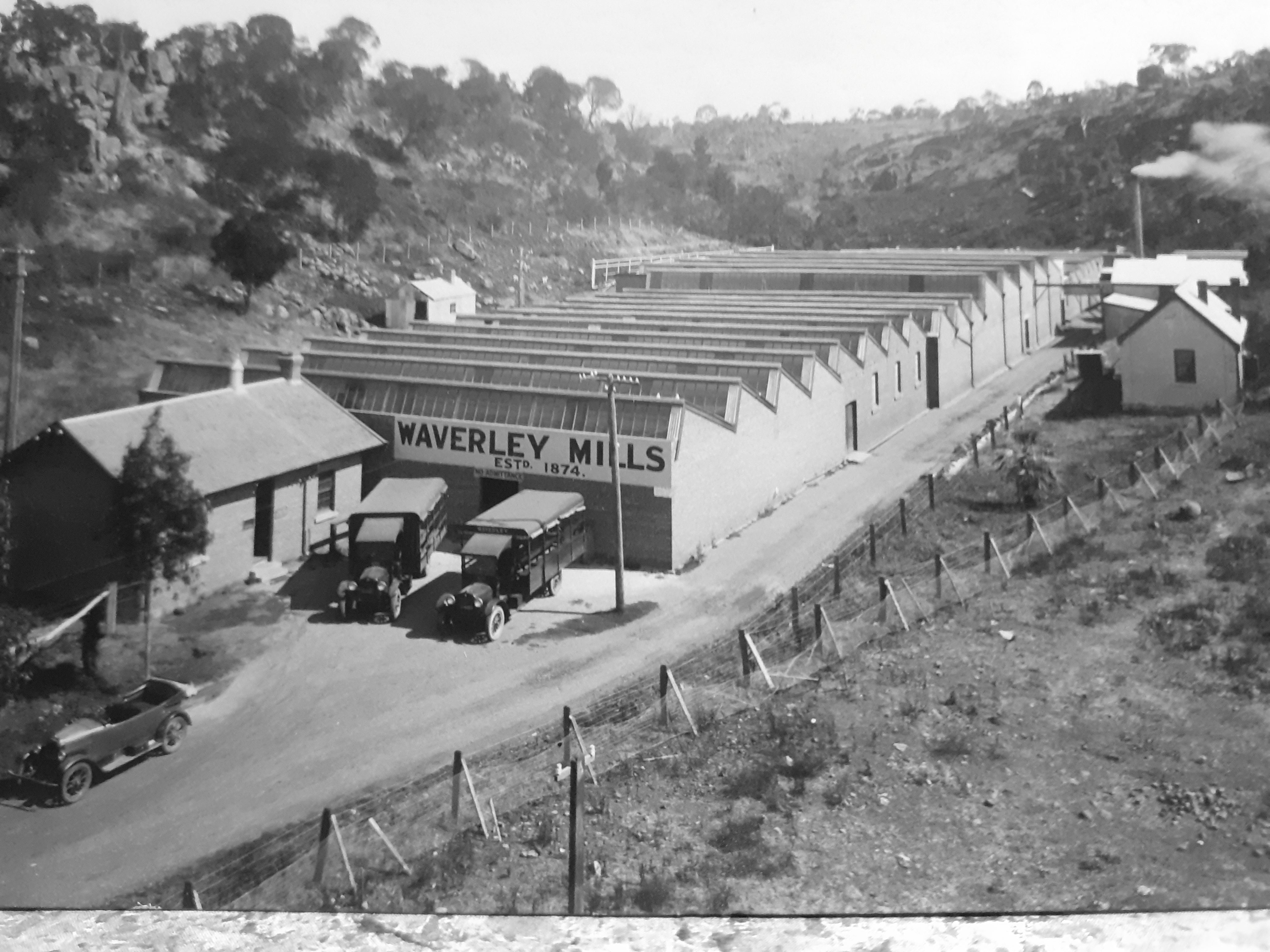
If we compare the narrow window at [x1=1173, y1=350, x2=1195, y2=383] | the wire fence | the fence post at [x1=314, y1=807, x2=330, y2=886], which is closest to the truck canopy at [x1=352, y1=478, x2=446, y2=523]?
the wire fence

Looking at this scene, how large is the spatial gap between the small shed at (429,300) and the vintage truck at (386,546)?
208 centimetres

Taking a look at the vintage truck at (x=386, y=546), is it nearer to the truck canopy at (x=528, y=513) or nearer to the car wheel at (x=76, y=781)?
Answer: the truck canopy at (x=528, y=513)

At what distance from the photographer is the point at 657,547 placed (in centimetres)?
1517

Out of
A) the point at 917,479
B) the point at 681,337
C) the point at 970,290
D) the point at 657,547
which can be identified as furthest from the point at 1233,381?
the point at 970,290

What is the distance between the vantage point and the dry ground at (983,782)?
632cm

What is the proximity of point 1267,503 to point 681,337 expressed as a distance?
16.0 meters

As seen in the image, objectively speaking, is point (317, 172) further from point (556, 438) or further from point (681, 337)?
point (681, 337)

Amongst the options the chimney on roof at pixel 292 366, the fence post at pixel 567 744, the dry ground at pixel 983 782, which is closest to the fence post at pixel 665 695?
the dry ground at pixel 983 782

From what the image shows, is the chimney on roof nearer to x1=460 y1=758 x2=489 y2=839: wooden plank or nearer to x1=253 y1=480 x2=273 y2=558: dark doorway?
x1=253 y1=480 x2=273 y2=558: dark doorway

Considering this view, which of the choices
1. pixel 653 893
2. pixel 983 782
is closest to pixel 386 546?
pixel 653 893

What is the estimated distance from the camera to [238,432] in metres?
7.83

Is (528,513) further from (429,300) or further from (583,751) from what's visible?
(583,751)

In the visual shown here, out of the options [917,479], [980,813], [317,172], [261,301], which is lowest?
[980,813]

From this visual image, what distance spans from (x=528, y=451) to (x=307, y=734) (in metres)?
8.02
